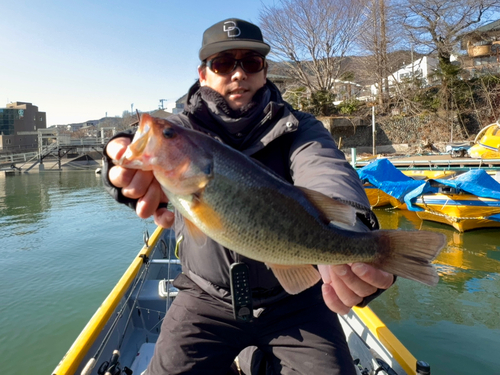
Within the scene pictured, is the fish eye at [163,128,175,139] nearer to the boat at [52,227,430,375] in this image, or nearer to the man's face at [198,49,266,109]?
the man's face at [198,49,266,109]

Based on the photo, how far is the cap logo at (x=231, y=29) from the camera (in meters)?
2.69

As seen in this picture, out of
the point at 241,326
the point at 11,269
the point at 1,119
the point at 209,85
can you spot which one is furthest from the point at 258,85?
the point at 1,119

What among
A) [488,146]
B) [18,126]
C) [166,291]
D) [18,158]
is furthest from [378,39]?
[18,126]

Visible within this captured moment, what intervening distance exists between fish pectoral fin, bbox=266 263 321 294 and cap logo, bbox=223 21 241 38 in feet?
6.12

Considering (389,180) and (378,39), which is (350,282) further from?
(378,39)

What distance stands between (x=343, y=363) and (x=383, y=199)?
47.7 feet

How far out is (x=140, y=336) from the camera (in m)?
4.82

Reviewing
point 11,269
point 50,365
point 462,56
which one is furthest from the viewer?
point 462,56

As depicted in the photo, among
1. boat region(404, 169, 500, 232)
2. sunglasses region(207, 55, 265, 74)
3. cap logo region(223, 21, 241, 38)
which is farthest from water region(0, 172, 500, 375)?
cap logo region(223, 21, 241, 38)

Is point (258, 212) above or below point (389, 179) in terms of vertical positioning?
above

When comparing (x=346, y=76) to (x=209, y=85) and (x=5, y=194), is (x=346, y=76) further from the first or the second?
(x=209, y=85)

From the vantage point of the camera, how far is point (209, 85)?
9.46 feet

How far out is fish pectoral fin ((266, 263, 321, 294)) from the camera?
1.82 metres

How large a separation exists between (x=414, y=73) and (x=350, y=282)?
36.5 metres
